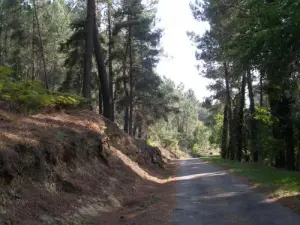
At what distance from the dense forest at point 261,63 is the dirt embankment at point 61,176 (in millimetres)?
6067

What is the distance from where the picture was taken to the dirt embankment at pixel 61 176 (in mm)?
7934

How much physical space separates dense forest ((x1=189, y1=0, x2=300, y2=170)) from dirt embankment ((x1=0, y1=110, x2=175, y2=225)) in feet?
19.9

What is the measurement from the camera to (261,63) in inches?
527

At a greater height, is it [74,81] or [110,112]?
[74,81]

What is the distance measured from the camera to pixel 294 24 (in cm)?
1103

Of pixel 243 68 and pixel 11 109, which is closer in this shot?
pixel 11 109

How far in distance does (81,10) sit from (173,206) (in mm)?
24448

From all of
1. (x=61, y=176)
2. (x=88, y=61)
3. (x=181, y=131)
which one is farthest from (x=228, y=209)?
(x=181, y=131)

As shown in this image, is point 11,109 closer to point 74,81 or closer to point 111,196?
point 111,196

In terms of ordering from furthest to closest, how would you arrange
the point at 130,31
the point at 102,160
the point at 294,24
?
the point at 130,31 < the point at 102,160 < the point at 294,24

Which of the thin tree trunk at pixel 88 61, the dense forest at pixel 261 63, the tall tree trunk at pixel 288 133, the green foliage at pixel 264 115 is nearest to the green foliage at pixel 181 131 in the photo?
the dense forest at pixel 261 63

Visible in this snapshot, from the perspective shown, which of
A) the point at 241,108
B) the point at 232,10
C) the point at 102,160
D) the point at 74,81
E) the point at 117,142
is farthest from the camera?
the point at 241,108

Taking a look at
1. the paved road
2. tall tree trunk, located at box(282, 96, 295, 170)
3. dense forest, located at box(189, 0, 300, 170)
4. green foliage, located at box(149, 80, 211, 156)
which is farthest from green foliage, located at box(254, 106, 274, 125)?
green foliage, located at box(149, 80, 211, 156)

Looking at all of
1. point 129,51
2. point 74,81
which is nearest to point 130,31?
point 129,51
